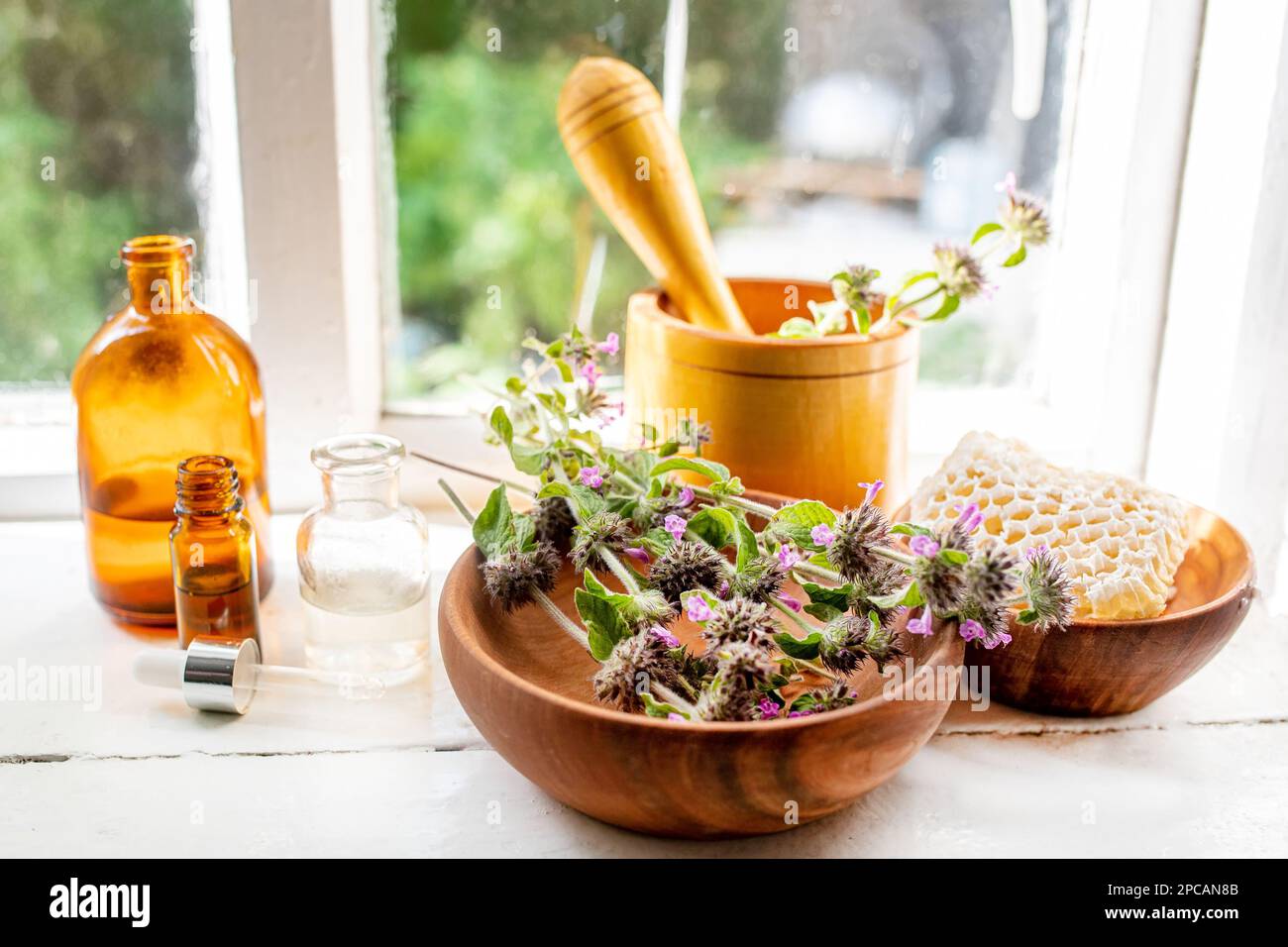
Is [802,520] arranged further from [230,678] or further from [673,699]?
[230,678]

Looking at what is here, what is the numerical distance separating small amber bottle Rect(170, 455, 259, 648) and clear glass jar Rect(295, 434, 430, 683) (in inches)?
1.5

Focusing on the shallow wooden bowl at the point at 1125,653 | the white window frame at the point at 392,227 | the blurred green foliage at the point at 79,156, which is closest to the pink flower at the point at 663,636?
the shallow wooden bowl at the point at 1125,653

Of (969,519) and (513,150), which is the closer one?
(969,519)

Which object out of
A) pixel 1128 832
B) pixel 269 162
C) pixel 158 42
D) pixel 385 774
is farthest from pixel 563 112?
pixel 1128 832

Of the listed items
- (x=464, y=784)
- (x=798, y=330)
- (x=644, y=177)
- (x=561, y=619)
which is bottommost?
(x=464, y=784)

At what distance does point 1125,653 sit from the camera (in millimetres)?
693

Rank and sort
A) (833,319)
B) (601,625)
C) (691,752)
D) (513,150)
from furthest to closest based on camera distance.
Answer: (513,150) < (833,319) < (601,625) < (691,752)

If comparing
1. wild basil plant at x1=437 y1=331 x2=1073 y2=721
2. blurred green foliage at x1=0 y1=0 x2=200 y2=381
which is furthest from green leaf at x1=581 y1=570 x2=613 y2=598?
blurred green foliage at x1=0 y1=0 x2=200 y2=381

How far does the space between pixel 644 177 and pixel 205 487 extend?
0.34 m

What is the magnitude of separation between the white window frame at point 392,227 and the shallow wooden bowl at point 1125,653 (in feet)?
0.73

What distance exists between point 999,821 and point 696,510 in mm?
247

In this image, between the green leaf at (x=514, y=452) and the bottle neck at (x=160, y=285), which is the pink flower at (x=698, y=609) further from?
the bottle neck at (x=160, y=285)

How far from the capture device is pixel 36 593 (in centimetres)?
90

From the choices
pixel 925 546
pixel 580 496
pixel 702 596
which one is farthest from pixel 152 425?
pixel 925 546
